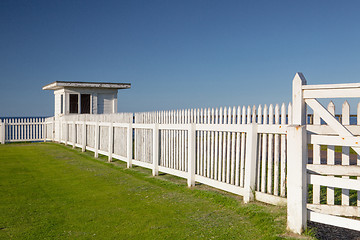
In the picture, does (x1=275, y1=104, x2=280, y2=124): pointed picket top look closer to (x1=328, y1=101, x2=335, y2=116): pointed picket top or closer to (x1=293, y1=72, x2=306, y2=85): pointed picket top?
(x1=293, y1=72, x2=306, y2=85): pointed picket top

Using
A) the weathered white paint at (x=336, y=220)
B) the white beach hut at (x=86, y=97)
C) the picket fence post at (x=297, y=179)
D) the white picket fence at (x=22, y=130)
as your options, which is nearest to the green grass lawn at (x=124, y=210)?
the picket fence post at (x=297, y=179)

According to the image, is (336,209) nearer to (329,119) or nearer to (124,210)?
(329,119)

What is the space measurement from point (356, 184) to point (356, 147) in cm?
48

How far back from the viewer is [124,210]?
5.84 meters

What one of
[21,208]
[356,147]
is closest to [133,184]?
[21,208]

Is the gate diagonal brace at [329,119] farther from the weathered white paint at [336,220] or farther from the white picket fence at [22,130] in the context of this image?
the white picket fence at [22,130]

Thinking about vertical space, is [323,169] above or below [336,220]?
above

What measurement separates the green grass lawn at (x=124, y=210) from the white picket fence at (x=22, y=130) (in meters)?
13.1

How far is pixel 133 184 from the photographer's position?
26.6ft

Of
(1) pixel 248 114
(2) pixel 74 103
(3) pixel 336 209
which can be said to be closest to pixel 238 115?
(1) pixel 248 114

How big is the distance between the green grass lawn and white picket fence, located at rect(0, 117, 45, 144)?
1306cm

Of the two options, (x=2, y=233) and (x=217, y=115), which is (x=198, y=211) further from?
(x=2, y=233)

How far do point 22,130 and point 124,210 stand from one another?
18.4 m

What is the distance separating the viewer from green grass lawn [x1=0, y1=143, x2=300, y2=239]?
4676mm
